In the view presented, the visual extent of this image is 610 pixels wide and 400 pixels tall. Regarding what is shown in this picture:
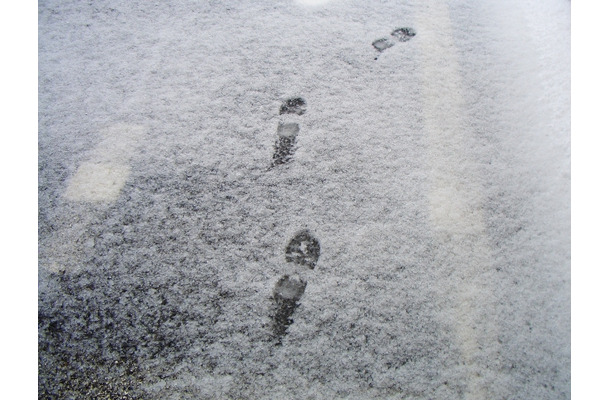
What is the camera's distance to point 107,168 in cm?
110

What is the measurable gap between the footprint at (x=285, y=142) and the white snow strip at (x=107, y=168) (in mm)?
491

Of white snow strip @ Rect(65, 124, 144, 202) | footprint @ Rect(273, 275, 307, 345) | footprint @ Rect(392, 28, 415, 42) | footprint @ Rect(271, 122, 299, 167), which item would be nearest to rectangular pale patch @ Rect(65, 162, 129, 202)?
white snow strip @ Rect(65, 124, 144, 202)

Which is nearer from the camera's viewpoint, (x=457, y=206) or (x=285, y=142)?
(x=457, y=206)

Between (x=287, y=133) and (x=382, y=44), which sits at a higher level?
(x=382, y=44)

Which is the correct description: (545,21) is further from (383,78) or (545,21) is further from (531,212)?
(531,212)

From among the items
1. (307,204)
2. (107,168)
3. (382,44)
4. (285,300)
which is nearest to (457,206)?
(307,204)

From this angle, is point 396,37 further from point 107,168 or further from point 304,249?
point 107,168

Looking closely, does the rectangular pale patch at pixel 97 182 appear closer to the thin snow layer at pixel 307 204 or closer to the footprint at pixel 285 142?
the thin snow layer at pixel 307 204

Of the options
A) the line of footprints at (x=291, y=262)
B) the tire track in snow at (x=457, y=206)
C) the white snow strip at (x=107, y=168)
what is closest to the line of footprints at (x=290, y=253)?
the line of footprints at (x=291, y=262)

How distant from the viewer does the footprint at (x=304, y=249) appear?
0.93 m

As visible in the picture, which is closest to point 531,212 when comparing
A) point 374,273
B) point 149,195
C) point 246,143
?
point 374,273

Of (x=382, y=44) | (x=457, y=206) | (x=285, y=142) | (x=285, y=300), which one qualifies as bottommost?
(x=285, y=300)

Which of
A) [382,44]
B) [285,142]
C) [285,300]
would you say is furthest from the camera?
[382,44]

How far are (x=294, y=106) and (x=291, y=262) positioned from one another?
60cm
